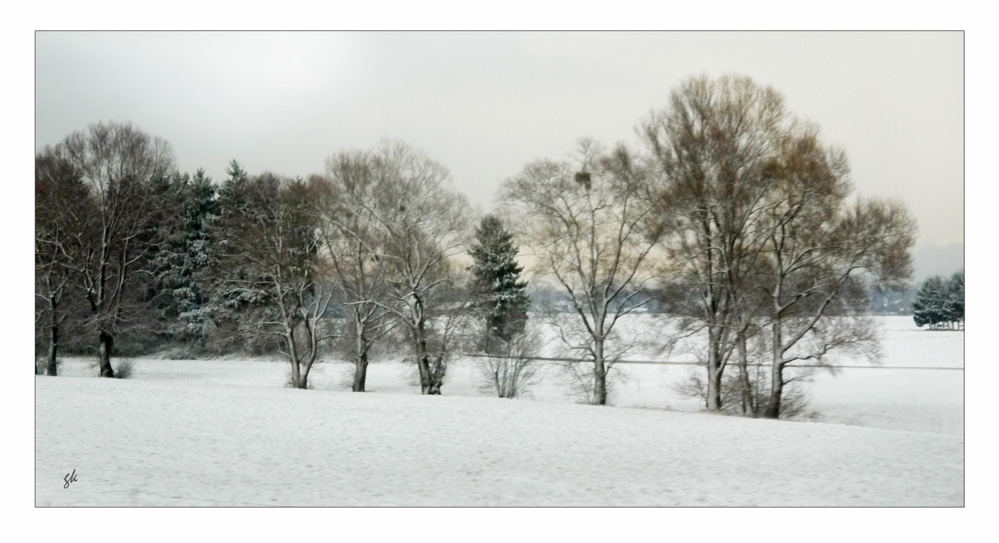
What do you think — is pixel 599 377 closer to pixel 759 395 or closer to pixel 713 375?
pixel 713 375

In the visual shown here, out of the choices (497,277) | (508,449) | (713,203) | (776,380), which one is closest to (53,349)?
(497,277)

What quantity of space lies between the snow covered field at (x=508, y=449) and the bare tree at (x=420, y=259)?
201 cm

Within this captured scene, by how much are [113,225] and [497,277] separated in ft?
27.5

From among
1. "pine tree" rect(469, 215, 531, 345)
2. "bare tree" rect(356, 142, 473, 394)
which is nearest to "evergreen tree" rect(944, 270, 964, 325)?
"pine tree" rect(469, 215, 531, 345)

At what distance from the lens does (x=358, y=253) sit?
666 inches

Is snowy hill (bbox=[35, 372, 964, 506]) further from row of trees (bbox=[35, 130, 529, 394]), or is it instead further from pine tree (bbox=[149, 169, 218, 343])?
pine tree (bbox=[149, 169, 218, 343])

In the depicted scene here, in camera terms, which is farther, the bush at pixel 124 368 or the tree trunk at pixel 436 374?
the bush at pixel 124 368

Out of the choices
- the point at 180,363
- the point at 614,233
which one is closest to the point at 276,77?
the point at 614,233

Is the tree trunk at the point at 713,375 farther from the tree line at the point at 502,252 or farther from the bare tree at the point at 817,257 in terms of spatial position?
the bare tree at the point at 817,257

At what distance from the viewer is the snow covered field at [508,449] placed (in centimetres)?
823

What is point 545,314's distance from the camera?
658 inches

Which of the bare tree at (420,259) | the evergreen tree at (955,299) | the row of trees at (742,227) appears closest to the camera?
the evergreen tree at (955,299)
